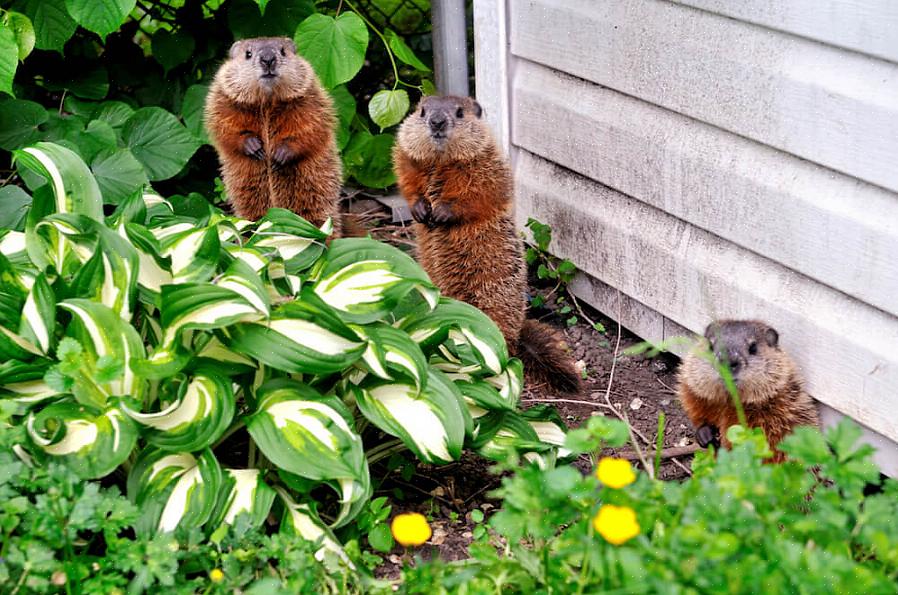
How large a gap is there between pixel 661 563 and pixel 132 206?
2191 millimetres

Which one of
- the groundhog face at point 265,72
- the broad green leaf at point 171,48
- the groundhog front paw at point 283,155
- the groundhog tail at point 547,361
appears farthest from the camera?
the broad green leaf at point 171,48

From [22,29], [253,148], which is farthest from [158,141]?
[22,29]

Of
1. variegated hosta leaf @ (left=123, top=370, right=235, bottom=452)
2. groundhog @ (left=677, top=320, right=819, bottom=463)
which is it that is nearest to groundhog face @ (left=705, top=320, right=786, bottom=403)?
groundhog @ (left=677, top=320, right=819, bottom=463)

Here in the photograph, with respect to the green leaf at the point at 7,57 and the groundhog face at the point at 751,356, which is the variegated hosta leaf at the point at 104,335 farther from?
the groundhog face at the point at 751,356

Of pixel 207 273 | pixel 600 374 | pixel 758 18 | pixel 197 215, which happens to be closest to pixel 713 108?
pixel 758 18

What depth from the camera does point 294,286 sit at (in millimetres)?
3268

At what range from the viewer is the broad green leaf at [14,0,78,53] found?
14.9ft

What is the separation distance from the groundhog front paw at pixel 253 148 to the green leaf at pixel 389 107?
70 cm

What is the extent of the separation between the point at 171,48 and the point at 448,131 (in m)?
1.74

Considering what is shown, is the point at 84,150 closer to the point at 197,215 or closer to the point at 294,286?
the point at 197,215

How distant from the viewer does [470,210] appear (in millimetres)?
4391

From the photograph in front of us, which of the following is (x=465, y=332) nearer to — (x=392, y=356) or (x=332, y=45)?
(x=392, y=356)

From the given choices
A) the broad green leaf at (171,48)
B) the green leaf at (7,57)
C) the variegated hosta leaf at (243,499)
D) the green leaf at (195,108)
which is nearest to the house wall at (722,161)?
the green leaf at (195,108)

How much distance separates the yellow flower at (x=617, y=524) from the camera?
2.03 metres
